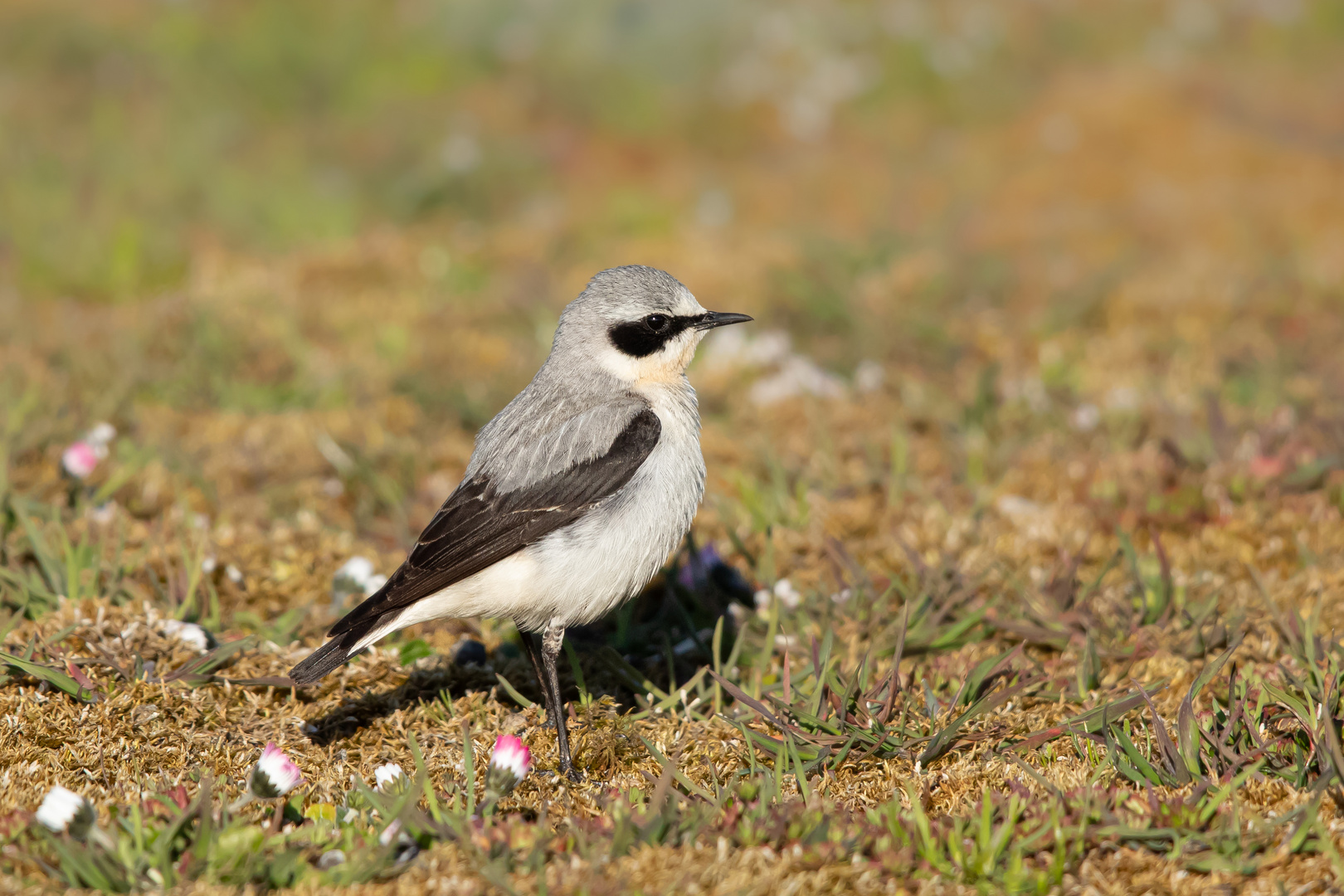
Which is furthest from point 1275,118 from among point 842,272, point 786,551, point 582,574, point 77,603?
point 77,603

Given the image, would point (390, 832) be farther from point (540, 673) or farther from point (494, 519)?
point (494, 519)

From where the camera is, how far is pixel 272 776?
3.74 metres

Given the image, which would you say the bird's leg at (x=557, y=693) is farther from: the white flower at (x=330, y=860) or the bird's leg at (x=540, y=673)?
the white flower at (x=330, y=860)

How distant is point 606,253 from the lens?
11.0 metres

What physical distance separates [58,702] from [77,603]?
704 millimetres

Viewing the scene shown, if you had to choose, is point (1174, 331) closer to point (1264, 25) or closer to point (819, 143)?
point (819, 143)

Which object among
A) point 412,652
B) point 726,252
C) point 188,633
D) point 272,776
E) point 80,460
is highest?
point 726,252

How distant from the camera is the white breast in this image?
4.67 m

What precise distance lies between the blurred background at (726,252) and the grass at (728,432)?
0.05m

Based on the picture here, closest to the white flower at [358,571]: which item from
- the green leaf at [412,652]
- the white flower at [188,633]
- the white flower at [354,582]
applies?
the white flower at [354,582]

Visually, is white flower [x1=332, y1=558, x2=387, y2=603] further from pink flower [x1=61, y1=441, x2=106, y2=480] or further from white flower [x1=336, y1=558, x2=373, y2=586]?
pink flower [x1=61, y1=441, x2=106, y2=480]

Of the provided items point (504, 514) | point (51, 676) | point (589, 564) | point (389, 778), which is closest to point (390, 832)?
point (389, 778)

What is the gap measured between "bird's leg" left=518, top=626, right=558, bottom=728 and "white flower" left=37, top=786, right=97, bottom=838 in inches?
66.3

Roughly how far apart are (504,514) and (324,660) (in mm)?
934
